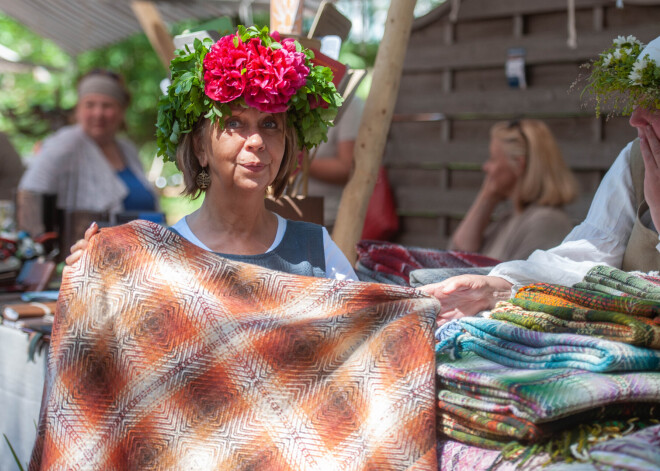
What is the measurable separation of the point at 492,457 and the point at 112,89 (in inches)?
148

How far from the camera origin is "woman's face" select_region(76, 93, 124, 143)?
4.41m

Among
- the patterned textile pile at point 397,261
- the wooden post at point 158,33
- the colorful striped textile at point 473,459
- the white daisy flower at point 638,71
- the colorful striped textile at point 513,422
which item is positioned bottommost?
the colorful striped textile at point 473,459

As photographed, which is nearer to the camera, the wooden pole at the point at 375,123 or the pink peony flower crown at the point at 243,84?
the pink peony flower crown at the point at 243,84

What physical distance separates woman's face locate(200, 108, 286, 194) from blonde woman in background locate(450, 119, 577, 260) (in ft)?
5.98

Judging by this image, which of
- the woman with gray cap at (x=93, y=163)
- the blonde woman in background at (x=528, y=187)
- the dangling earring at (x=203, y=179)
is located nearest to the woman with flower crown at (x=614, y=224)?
the dangling earring at (x=203, y=179)

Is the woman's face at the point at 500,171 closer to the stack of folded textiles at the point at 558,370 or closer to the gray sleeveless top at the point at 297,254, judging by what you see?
the gray sleeveless top at the point at 297,254

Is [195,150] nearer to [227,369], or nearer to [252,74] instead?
[252,74]

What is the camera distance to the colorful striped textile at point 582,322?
4.56ft

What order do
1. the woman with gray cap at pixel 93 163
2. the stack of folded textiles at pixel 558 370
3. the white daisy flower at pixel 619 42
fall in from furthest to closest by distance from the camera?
the woman with gray cap at pixel 93 163
the white daisy flower at pixel 619 42
the stack of folded textiles at pixel 558 370

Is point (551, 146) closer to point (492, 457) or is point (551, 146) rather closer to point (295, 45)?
point (295, 45)

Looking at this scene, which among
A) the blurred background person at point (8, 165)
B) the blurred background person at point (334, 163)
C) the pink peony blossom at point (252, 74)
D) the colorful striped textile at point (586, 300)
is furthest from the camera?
the blurred background person at point (8, 165)

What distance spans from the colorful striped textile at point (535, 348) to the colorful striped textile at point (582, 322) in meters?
0.02

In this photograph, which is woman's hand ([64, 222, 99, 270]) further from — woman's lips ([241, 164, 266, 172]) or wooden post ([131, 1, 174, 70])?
wooden post ([131, 1, 174, 70])

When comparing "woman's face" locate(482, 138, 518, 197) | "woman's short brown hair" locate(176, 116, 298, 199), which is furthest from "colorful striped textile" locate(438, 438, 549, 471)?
"woman's face" locate(482, 138, 518, 197)
